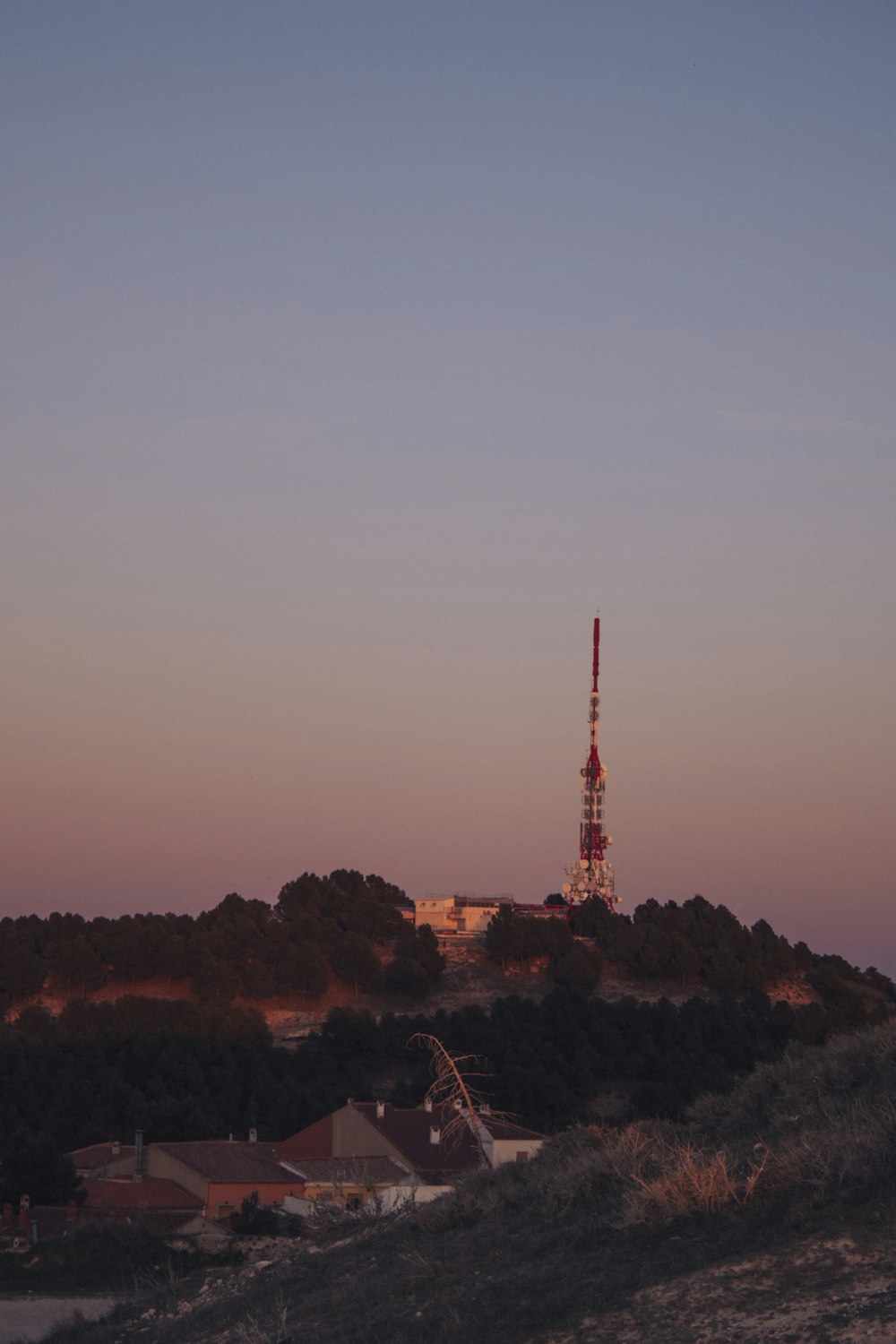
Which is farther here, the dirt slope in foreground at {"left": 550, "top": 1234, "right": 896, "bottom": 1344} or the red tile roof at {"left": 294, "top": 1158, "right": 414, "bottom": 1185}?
the red tile roof at {"left": 294, "top": 1158, "right": 414, "bottom": 1185}

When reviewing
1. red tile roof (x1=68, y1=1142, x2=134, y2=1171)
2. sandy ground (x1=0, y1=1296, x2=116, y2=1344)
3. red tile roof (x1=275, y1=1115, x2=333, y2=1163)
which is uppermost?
sandy ground (x1=0, y1=1296, x2=116, y2=1344)

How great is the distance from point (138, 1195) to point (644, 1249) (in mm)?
32102

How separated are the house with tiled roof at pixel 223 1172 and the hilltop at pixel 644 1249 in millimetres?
25262

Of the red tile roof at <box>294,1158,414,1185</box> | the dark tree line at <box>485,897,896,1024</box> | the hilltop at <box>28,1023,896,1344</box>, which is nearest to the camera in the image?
the hilltop at <box>28,1023,896,1344</box>

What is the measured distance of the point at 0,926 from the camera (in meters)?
77.7

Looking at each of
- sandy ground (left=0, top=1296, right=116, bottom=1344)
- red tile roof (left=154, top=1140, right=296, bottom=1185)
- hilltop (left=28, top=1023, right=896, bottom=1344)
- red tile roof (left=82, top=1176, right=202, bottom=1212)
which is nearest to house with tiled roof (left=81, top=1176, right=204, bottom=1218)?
red tile roof (left=82, top=1176, right=202, bottom=1212)

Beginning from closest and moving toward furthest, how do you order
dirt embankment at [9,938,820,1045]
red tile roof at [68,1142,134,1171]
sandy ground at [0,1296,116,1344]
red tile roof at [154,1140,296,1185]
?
sandy ground at [0,1296,116,1344], red tile roof at [154,1140,296,1185], red tile roof at [68,1142,134,1171], dirt embankment at [9,938,820,1045]

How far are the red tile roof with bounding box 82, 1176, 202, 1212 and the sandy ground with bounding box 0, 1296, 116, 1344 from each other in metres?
11.5

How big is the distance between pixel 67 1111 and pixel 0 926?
3103cm

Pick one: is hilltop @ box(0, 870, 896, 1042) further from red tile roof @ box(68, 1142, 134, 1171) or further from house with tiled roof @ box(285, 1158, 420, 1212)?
house with tiled roof @ box(285, 1158, 420, 1212)

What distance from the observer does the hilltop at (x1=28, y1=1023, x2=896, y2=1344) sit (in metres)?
8.23

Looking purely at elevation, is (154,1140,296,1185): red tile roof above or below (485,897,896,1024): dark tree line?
below

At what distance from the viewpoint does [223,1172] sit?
3928 cm

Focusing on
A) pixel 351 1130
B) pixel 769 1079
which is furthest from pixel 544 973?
pixel 769 1079
